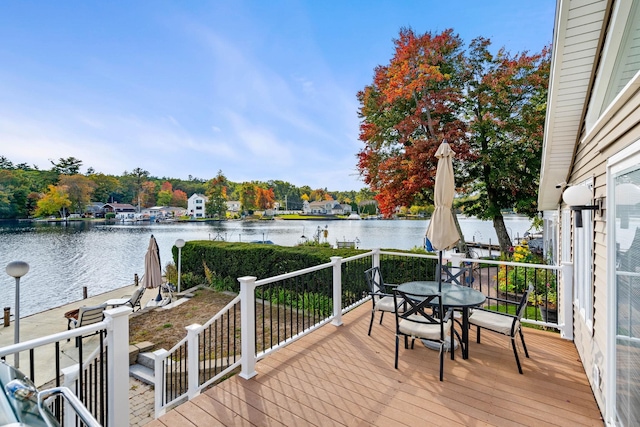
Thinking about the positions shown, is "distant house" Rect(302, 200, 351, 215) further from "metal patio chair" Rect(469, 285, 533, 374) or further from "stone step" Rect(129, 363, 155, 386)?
"metal patio chair" Rect(469, 285, 533, 374)

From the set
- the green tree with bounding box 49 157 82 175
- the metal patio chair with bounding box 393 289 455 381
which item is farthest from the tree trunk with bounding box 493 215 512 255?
the green tree with bounding box 49 157 82 175

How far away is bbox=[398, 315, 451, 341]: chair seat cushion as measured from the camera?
3.11 meters

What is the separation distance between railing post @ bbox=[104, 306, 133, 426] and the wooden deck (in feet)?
1.15

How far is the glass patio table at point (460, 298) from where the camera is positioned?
3.24 m

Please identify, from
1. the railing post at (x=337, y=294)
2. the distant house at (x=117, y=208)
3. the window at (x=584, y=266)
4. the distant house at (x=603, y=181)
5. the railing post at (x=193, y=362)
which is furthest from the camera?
the distant house at (x=117, y=208)

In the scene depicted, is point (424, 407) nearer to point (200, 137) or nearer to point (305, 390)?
point (305, 390)

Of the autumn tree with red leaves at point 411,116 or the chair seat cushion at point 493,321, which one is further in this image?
the autumn tree with red leaves at point 411,116

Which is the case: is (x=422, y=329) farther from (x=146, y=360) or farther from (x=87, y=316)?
(x=87, y=316)

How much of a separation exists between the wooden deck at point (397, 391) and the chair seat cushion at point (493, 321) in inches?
16.9

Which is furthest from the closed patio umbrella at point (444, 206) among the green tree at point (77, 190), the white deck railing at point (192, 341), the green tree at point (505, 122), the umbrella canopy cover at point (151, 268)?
the green tree at point (77, 190)

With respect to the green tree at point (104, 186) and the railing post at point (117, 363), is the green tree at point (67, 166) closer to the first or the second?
the green tree at point (104, 186)

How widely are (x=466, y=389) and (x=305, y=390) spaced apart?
1.56 metres

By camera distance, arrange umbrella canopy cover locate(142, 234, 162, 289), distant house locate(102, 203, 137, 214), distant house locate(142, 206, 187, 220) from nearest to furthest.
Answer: umbrella canopy cover locate(142, 234, 162, 289) < distant house locate(102, 203, 137, 214) < distant house locate(142, 206, 187, 220)

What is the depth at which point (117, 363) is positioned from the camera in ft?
6.95
